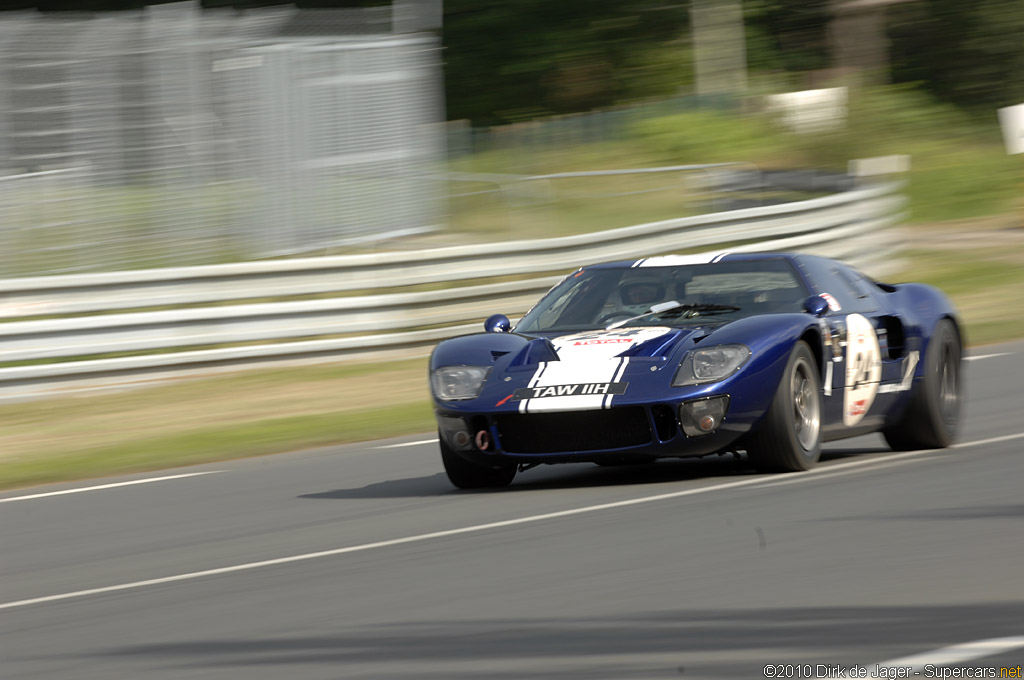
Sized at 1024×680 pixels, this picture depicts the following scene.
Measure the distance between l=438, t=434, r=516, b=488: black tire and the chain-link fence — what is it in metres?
7.21

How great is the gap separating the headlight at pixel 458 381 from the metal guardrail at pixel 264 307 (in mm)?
6377

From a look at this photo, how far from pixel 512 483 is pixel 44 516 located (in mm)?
2382

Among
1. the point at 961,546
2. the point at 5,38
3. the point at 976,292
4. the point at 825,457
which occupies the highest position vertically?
the point at 5,38

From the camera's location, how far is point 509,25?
149 feet

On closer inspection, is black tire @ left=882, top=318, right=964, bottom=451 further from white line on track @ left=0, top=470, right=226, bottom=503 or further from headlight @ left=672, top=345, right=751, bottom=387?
white line on track @ left=0, top=470, right=226, bottom=503

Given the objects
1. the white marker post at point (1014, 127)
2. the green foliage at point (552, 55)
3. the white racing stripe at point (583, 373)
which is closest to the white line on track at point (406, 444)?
the white racing stripe at point (583, 373)

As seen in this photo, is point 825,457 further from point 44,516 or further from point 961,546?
point 44,516

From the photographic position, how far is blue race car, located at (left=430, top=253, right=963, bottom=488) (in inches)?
291

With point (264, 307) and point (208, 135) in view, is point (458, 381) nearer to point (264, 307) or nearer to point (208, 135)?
point (264, 307)

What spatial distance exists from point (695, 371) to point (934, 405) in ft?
6.61

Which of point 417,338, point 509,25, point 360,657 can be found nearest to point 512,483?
point 360,657

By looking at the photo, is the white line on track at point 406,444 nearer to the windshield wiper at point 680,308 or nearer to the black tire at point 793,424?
the windshield wiper at point 680,308

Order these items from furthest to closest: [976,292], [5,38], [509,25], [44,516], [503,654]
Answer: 1. [509,25]
2. [976,292]
3. [5,38]
4. [44,516]
5. [503,654]

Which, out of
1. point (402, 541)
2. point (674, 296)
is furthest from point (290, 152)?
point (402, 541)
